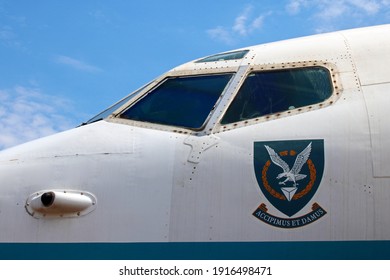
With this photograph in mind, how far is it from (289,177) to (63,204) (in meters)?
2.56

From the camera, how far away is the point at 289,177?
19.7 feet

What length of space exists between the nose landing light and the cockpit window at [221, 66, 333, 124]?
1.83 metres

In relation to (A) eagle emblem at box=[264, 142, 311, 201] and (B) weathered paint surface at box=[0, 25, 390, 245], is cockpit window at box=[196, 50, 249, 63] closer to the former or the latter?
(B) weathered paint surface at box=[0, 25, 390, 245]

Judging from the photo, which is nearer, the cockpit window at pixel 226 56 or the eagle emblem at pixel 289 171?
the eagle emblem at pixel 289 171

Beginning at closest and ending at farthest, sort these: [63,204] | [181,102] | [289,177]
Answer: [289,177]
[63,204]
[181,102]

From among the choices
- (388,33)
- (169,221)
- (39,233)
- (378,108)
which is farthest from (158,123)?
(388,33)

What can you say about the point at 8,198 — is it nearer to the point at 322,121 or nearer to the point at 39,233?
the point at 39,233

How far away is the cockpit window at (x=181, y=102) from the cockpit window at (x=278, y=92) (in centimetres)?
33

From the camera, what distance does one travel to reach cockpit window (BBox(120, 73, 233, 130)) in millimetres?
6977

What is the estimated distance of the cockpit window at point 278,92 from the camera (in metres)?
6.68

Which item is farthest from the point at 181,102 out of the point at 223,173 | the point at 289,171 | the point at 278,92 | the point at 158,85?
the point at 289,171

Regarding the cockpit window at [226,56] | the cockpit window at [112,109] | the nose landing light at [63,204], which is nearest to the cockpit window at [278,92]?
the cockpit window at [226,56]

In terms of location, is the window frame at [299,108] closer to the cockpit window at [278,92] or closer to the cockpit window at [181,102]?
the cockpit window at [278,92]

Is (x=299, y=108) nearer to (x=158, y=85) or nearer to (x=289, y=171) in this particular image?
(x=289, y=171)
